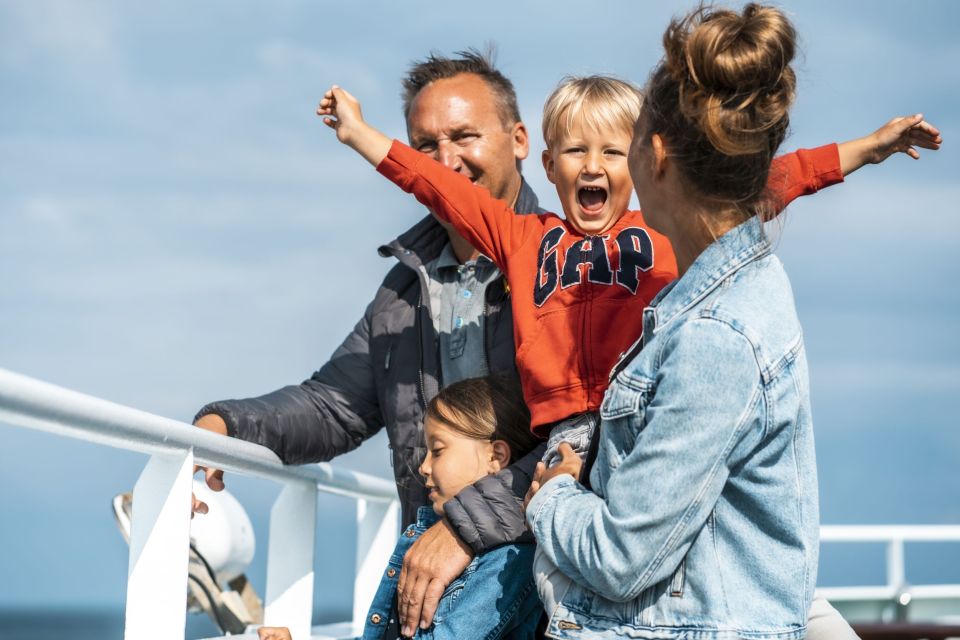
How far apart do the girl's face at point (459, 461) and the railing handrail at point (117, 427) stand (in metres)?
0.44

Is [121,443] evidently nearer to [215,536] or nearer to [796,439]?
[796,439]

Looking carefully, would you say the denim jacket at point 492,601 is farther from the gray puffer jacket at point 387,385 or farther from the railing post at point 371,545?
the railing post at point 371,545

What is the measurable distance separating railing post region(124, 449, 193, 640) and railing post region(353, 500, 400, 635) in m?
1.71

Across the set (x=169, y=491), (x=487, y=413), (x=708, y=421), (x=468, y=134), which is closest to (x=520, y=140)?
(x=468, y=134)

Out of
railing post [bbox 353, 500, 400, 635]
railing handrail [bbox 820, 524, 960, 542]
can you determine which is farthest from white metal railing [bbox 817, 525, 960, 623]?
railing post [bbox 353, 500, 400, 635]

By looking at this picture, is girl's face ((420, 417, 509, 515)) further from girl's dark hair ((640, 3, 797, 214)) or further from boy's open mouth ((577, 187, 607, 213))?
girl's dark hair ((640, 3, 797, 214))

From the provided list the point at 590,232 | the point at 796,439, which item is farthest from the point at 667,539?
the point at 590,232

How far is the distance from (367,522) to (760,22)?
8.45 feet

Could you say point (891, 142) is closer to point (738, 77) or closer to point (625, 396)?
point (738, 77)

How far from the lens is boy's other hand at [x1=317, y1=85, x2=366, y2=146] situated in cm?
265

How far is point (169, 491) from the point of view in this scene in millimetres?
2080

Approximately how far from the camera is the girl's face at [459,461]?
251cm

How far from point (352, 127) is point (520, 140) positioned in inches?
35.3

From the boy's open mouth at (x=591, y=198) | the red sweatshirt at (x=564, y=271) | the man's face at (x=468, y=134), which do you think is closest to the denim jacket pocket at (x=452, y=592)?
the red sweatshirt at (x=564, y=271)
